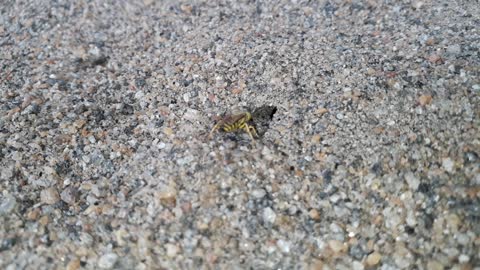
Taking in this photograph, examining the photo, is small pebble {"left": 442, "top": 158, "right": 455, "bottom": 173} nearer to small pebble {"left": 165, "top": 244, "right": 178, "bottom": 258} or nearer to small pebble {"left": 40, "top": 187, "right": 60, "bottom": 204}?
small pebble {"left": 165, "top": 244, "right": 178, "bottom": 258}

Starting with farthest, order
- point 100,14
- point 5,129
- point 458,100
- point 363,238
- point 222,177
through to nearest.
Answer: point 100,14 < point 5,129 < point 458,100 < point 222,177 < point 363,238

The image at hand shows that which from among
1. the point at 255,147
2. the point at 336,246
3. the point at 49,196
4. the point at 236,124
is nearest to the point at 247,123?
the point at 236,124

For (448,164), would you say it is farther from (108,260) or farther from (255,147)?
(108,260)

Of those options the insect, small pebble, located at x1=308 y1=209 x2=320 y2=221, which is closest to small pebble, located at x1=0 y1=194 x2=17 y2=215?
the insect

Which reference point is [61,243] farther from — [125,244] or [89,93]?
[89,93]

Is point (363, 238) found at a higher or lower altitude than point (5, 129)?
lower

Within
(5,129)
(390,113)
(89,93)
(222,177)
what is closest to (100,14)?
(89,93)

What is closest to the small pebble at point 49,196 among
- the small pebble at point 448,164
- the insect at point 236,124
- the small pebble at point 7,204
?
the small pebble at point 7,204
